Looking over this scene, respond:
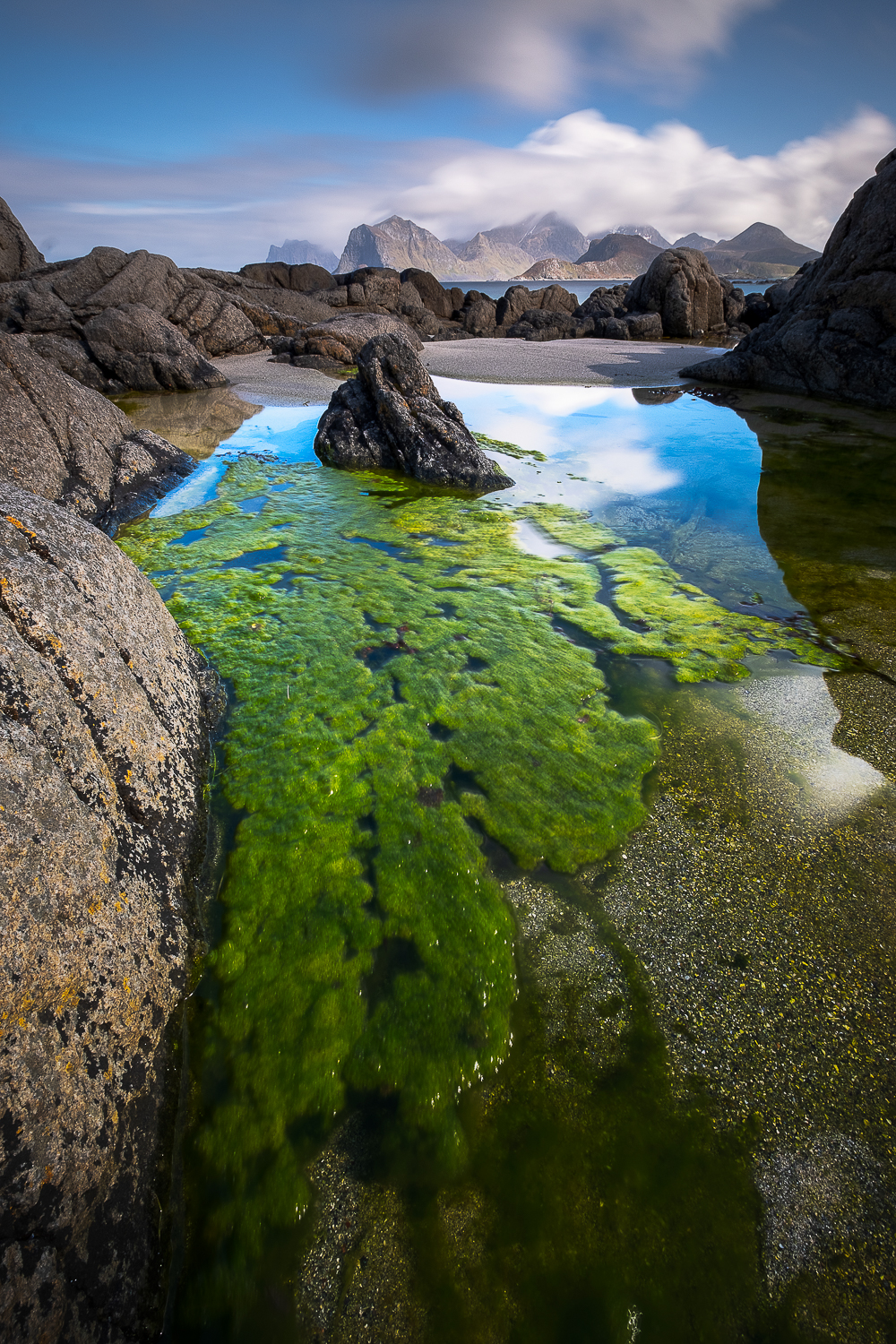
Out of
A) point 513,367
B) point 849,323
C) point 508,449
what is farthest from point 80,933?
point 513,367

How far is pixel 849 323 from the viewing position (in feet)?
56.4

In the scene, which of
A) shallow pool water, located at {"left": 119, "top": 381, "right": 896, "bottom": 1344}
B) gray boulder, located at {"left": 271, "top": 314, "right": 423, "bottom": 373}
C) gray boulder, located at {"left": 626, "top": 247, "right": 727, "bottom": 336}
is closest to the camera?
shallow pool water, located at {"left": 119, "top": 381, "right": 896, "bottom": 1344}

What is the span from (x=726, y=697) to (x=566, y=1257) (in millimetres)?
4024

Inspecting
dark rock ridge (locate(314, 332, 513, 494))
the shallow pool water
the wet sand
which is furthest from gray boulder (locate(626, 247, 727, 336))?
the shallow pool water

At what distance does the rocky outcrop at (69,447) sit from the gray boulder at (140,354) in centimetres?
924

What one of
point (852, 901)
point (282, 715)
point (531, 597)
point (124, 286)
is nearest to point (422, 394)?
point (531, 597)

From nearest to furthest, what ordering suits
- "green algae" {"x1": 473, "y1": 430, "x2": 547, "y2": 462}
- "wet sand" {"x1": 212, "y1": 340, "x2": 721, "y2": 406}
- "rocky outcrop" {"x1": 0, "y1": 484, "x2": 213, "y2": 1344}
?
"rocky outcrop" {"x1": 0, "y1": 484, "x2": 213, "y2": 1344}
"green algae" {"x1": 473, "y1": 430, "x2": 547, "y2": 462}
"wet sand" {"x1": 212, "y1": 340, "x2": 721, "y2": 406}

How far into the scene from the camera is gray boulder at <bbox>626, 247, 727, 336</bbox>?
121 ft

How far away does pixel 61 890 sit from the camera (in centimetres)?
232

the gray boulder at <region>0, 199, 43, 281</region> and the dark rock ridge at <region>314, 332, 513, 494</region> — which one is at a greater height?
the gray boulder at <region>0, 199, 43, 281</region>

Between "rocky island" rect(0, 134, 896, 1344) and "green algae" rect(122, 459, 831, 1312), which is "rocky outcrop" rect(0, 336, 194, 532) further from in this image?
"green algae" rect(122, 459, 831, 1312)

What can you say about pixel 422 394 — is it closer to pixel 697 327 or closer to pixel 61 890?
pixel 61 890

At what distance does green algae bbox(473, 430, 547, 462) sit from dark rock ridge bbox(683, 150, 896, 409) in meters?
11.0

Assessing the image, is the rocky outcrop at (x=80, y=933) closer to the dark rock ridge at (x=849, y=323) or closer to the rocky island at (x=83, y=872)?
the rocky island at (x=83, y=872)
